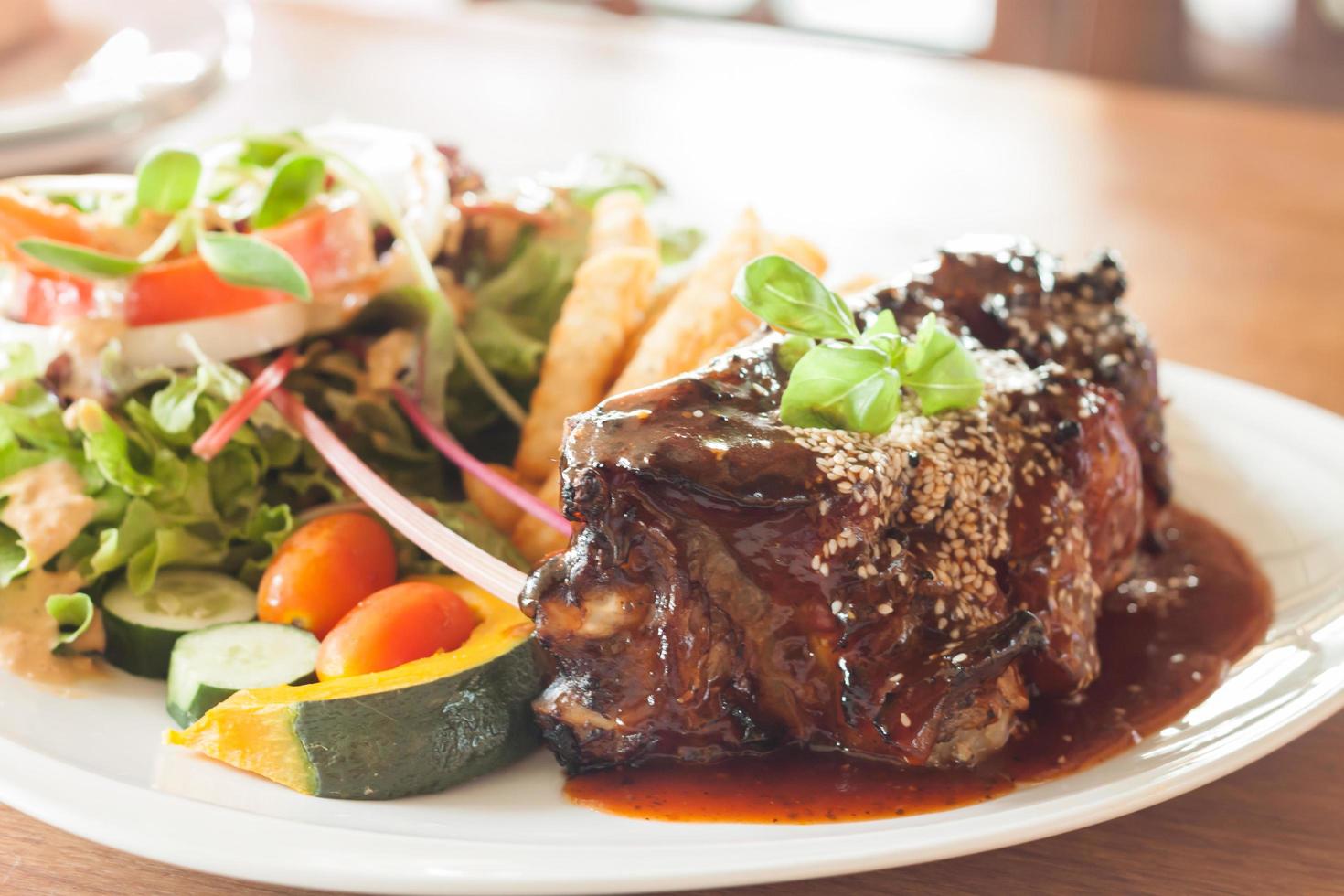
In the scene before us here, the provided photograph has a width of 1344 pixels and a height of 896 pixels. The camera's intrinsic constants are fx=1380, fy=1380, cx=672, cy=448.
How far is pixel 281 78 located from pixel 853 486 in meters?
4.98

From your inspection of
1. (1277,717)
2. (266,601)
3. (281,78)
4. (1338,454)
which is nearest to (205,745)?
(266,601)

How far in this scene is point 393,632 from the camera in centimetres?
239

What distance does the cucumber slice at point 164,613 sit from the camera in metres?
2.52

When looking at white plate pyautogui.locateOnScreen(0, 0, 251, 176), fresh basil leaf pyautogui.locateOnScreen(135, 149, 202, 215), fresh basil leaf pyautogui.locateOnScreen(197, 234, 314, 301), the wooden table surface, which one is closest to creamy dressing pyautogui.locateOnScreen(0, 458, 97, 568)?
fresh basil leaf pyautogui.locateOnScreen(197, 234, 314, 301)

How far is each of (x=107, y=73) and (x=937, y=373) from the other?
3671mm

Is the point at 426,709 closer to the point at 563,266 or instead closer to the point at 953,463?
the point at 953,463

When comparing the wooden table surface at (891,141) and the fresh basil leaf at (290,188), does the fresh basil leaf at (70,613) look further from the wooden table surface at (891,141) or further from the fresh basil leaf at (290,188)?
the wooden table surface at (891,141)

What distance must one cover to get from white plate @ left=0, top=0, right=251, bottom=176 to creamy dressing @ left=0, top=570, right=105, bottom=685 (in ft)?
6.45

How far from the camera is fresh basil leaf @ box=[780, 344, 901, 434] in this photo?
2205mm

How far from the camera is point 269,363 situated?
10.1ft

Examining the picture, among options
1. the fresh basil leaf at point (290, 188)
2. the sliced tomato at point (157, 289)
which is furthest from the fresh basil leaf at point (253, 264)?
the fresh basil leaf at point (290, 188)

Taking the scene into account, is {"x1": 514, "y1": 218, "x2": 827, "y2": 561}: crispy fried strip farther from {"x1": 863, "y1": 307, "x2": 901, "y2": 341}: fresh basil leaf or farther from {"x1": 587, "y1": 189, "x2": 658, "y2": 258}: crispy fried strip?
{"x1": 863, "y1": 307, "x2": 901, "y2": 341}: fresh basil leaf

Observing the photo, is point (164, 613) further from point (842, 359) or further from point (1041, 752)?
point (1041, 752)

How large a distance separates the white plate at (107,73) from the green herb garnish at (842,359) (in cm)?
282
